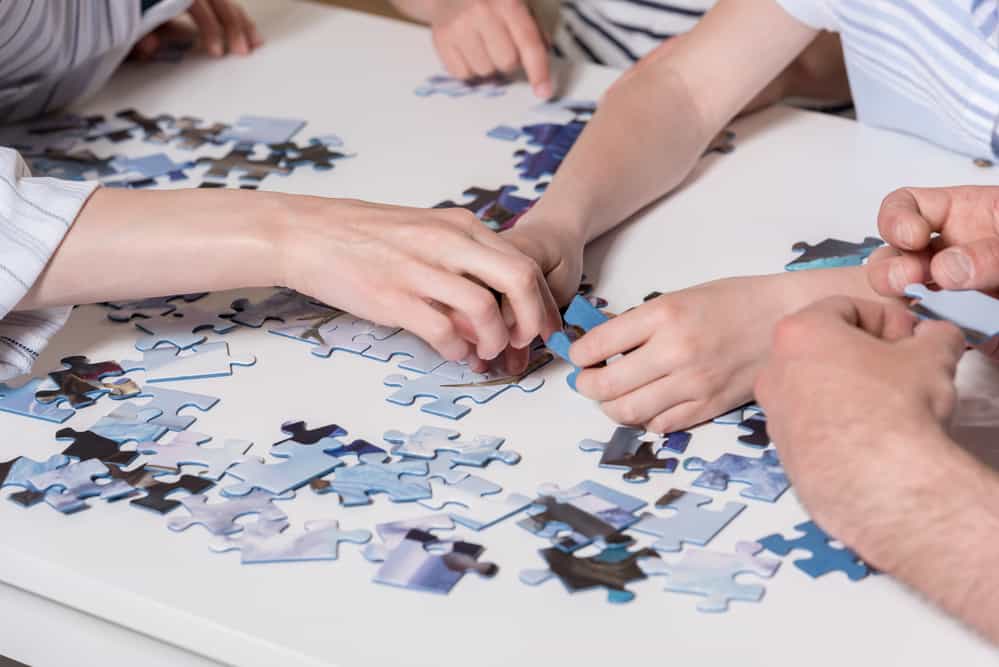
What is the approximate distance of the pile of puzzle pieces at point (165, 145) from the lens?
1521mm

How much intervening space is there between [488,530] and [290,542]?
151 mm

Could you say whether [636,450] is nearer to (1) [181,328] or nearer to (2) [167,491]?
(2) [167,491]

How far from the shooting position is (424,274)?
41.9 inches

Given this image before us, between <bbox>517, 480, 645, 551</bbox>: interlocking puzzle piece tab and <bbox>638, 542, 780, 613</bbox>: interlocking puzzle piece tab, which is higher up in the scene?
<bbox>638, 542, 780, 613</bbox>: interlocking puzzle piece tab

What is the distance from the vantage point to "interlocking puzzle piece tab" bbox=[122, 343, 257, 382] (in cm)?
114

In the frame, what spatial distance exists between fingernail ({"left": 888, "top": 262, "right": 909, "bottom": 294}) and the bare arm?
0.37m

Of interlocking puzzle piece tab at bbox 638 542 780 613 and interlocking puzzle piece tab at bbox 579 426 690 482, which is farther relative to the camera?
interlocking puzzle piece tab at bbox 579 426 690 482

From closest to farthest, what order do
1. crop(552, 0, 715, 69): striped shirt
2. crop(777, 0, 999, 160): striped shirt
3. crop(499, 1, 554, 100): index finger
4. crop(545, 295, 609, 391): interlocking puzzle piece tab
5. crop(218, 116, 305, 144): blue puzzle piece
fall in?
crop(545, 295, 609, 391): interlocking puzzle piece tab < crop(777, 0, 999, 160): striped shirt < crop(218, 116, 305, 144): blue puzzle piece < crop(499, 1, 554, 100): index finger < crop(552, 0, 715, 69): striped shirt

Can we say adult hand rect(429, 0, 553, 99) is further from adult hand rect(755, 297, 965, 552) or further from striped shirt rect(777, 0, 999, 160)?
adult hand rect(755, 297, 965, 552)

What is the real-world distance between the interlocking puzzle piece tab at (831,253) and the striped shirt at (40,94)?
0.74m

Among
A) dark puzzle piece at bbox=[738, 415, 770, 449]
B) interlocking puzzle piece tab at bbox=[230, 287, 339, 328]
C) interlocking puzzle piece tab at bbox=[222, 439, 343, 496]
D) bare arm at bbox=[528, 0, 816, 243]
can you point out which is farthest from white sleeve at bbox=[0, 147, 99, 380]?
dark puzzle piece at bbox=[738, 415, 770, 449]

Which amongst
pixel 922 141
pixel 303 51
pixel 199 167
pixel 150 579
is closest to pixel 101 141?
pixel 199 167

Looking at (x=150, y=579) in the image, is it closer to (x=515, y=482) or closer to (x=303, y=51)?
(x=515, y=482)

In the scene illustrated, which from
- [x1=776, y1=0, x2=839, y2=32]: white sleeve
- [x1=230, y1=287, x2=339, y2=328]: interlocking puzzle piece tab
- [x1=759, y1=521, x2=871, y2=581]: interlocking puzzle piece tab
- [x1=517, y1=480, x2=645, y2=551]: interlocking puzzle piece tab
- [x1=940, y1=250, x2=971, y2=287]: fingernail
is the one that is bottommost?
[x1=230, y1=287, x2=339, y2=328]: interlocking puzzle piece tab
